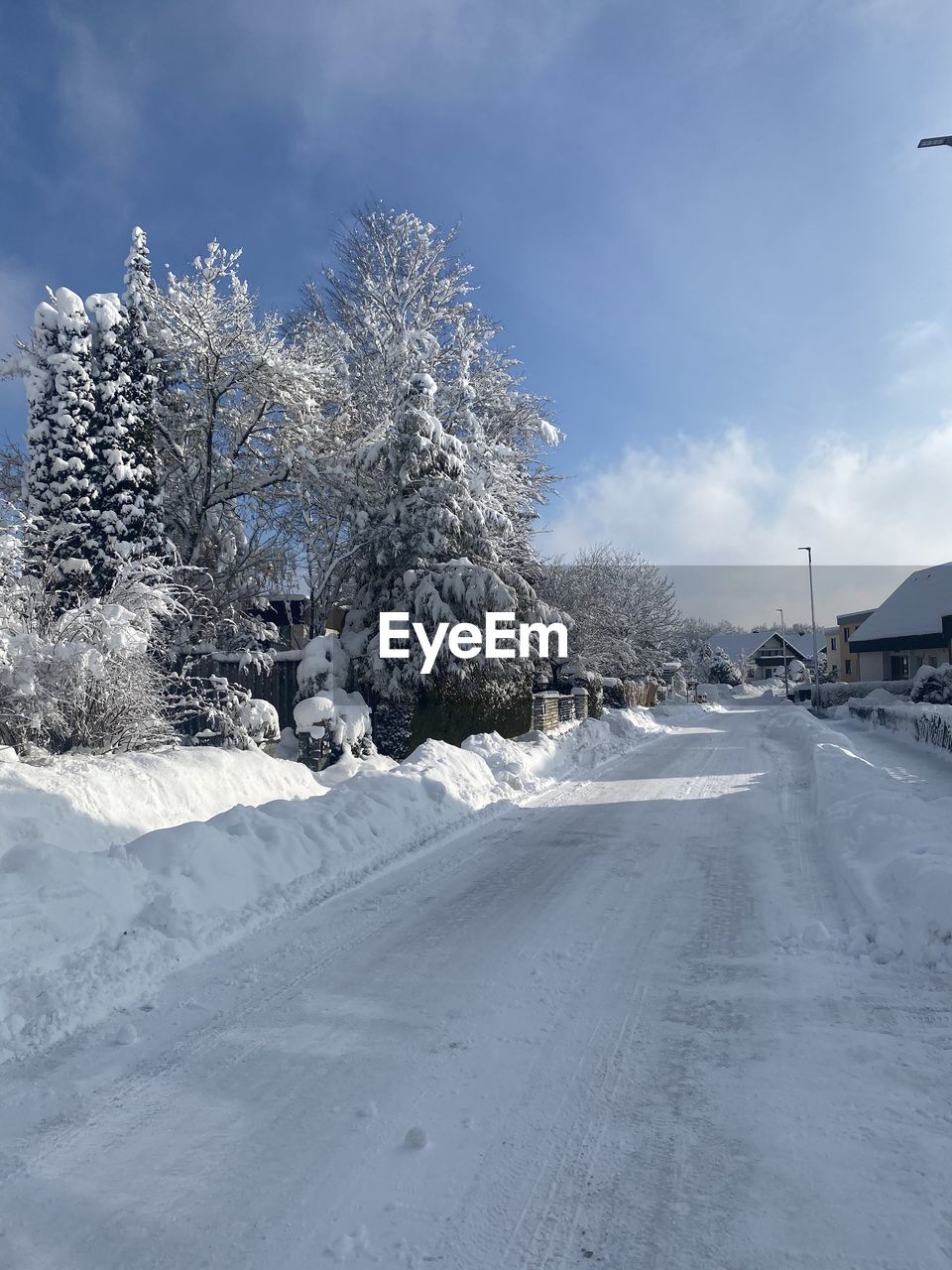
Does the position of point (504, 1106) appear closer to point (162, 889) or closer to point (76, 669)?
point (162, 889)

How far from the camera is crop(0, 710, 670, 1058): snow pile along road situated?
448cm

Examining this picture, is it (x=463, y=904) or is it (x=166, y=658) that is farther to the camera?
(x=166, y=658)

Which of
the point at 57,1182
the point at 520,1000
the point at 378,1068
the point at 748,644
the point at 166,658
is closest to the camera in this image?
the point at 57,1182

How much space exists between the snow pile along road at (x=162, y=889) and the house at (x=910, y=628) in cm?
3423

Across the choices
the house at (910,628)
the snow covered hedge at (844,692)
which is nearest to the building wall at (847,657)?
the house at (910,628)

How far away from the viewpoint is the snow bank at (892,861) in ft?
17.1

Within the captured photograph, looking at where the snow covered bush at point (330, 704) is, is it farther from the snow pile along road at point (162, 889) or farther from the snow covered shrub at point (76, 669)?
the snow pile along road at point (162, 889)

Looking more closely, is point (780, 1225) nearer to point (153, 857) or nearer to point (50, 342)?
point (153, 857)

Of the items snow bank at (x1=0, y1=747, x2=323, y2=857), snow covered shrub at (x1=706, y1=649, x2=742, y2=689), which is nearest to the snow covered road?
snow bank at (x1=0, y1=747, x2=323, y2=857)

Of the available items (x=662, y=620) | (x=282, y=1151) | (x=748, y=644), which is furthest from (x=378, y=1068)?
(x=748, y=644)

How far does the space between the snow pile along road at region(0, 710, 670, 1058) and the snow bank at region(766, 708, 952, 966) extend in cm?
419

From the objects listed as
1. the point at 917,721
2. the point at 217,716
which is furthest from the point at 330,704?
the point at 917,721

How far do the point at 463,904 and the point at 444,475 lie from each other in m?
13.6

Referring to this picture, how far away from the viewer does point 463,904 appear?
6609 mm
